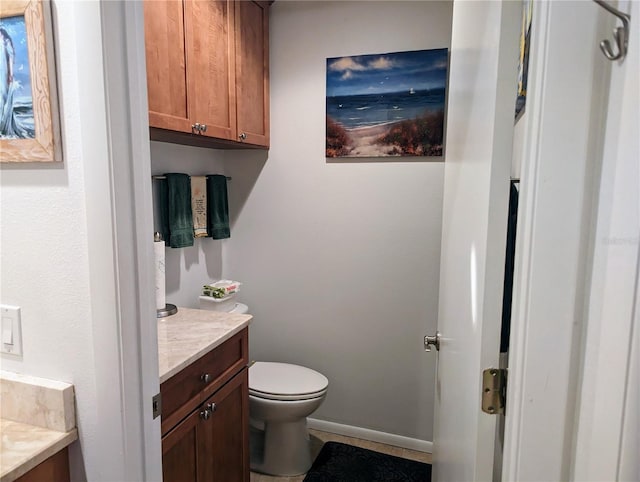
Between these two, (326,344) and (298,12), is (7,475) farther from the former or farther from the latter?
(298,12)

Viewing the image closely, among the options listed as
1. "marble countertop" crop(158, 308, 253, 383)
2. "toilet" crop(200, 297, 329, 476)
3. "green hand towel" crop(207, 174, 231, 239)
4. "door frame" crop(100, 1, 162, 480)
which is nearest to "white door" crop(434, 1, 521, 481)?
"door frame" crop(100, 1, 162, 480)

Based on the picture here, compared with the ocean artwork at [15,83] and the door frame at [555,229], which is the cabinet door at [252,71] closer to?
the ocean artwork at [15,83]

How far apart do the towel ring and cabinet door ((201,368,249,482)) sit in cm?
147

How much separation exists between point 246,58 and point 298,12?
0.45 meters

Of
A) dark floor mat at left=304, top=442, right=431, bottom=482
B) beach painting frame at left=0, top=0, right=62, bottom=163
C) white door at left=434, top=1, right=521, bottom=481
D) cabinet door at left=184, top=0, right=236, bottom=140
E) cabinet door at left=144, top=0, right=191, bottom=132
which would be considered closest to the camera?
white door at left=434, top=1, right=521, bottom=481

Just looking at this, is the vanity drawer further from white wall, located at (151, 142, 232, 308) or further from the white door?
the white door

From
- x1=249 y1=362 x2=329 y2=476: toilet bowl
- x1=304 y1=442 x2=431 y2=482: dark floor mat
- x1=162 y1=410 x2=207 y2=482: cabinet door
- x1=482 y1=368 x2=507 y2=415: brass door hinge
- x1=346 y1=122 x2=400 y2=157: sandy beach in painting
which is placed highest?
x1=346 y1=122 x2=400 y2=157: sandy beach in painting

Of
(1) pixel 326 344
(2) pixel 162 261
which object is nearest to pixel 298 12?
(2) pixel 162 261

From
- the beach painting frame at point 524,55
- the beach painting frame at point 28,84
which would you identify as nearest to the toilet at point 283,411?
the beach painting frame at point 28,84

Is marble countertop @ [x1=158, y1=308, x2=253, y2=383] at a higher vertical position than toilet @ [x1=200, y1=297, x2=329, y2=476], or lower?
higher

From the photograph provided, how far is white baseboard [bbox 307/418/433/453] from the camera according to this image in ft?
7.56

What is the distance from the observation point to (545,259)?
0.58m

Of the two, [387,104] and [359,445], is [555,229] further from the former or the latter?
[359,445]

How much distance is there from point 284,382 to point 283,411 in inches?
6.3
